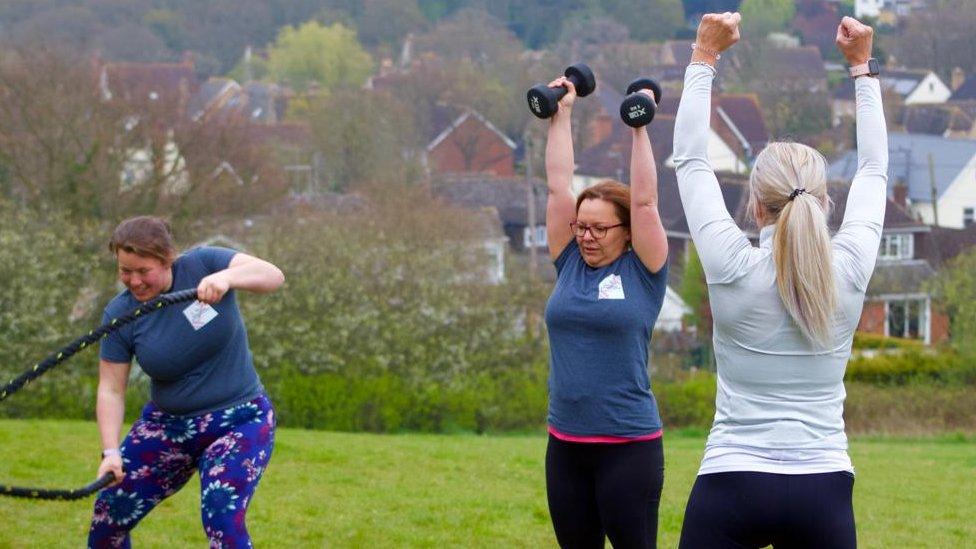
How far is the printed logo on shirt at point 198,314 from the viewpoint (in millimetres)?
5078

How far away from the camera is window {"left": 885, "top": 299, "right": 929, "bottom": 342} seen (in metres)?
38.7

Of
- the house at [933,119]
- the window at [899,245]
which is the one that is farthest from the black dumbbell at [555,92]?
the house at [933,119]

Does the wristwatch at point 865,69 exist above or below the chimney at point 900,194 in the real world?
above

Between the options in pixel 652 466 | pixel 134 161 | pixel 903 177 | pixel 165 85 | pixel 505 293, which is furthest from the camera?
pixel 903 177

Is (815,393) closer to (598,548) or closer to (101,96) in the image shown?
(598,548)

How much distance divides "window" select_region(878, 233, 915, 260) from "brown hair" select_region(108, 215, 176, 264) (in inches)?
1605

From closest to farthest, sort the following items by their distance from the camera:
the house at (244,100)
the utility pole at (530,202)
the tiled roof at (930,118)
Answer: the house at (244,100), the utility pole at (530,202), the tiled roof at (930,118)

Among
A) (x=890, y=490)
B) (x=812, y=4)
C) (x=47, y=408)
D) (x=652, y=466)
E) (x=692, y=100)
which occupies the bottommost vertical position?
(x=47, y=408)

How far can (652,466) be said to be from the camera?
473cm

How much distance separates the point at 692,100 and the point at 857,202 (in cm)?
56

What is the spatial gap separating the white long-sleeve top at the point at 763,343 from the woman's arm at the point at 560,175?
1.23 meters

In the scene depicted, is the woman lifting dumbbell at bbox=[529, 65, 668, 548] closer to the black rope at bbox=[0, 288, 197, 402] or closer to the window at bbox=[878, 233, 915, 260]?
the black rope at bbox=[0, 288, 197, 402]

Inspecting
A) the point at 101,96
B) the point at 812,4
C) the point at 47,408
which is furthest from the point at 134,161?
the point at 812,4

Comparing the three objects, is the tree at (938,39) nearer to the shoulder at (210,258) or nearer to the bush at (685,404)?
the bush at (685,404)
